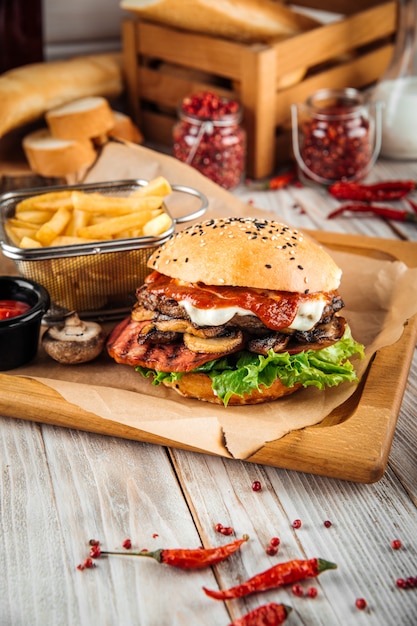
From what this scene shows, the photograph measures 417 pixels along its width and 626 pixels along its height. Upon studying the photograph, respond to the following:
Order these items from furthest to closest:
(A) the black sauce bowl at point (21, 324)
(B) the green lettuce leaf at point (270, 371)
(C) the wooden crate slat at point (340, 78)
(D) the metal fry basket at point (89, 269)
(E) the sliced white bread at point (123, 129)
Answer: (E) the sliced white bread at point (123, 129), (C) the wooden crate slat at point (340, 78), (D) the metal fry basket at point (89, 269), (A) the black sauce bowl at point (21, 324), (B) the green lettuce leaf at point (270, 371)

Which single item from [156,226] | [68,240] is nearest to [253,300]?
[156,226]

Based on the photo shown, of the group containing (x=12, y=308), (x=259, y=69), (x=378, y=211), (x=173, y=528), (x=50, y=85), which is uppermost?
(x=259, y=69)

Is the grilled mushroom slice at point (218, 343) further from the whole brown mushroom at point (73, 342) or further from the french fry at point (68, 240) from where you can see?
the french fry at point (68, 240)

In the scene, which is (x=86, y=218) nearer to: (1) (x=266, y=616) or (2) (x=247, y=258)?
(2) (x=247, y=258)

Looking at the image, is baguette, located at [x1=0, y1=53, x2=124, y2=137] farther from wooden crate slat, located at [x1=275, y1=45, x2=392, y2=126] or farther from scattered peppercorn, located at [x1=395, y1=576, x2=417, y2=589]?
scattered peppercorn, located at [x1=395, y1=576, x2=417, y2=589]

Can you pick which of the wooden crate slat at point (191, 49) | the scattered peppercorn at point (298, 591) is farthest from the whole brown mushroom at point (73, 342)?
the wooden crate slat at point (191, 49)

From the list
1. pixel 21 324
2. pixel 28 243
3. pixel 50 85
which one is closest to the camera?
pixel 21 324

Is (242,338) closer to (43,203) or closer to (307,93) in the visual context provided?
(43,203)
